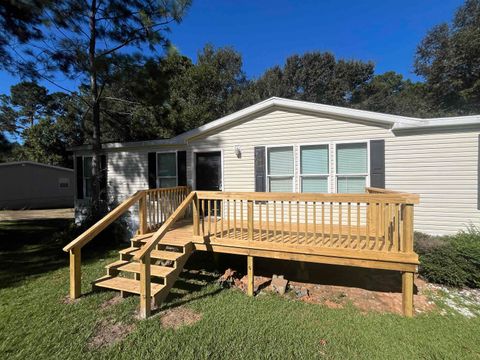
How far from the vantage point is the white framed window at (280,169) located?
21.4ft

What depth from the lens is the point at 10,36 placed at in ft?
21.9

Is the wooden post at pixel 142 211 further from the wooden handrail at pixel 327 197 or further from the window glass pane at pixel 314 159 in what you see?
the window glass pane at pixel 314 159

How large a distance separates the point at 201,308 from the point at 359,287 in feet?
9.48

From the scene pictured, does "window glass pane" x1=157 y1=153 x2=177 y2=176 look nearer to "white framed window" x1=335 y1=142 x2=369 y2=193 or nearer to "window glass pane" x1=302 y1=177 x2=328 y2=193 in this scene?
"window glass pane" x1=302 y1=177 x2=328 y2=193

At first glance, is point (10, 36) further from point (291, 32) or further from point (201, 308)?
point (291, 32)

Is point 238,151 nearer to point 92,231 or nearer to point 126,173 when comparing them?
point 92,231

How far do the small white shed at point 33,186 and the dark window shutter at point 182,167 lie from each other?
1735 centimetres

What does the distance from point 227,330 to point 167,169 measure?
571 cm

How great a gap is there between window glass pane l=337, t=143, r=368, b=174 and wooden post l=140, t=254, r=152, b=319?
4630 millimetres

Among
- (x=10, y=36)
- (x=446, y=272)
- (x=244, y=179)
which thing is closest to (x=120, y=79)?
(x=10, y=36)

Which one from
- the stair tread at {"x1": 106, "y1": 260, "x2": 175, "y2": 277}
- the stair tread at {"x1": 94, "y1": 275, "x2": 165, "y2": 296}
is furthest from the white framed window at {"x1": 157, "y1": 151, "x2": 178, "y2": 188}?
the stair tread at {"x1": 94, "y1": 275, "x2": 165, "y2": 296}

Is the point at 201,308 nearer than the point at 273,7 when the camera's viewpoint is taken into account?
Yes

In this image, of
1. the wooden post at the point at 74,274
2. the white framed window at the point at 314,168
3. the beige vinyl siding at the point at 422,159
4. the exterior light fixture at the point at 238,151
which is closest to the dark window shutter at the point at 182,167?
the exterior light fixture at the point at 238,151

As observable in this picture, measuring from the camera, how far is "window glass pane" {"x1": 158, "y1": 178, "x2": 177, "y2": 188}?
799cm
